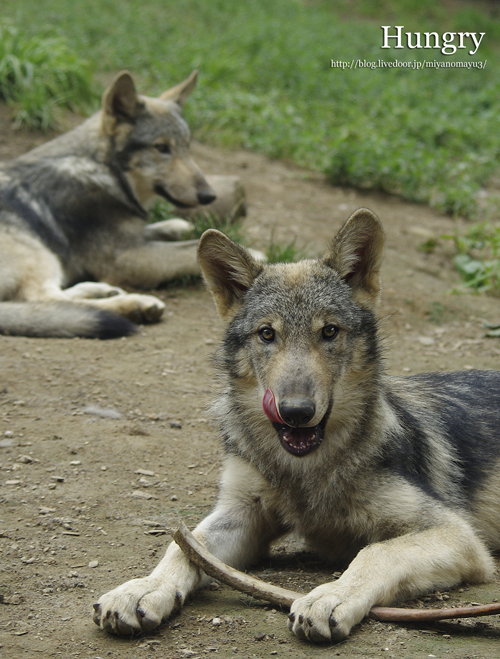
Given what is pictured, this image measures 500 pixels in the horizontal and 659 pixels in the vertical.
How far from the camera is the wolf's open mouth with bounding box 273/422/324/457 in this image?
3277 mm

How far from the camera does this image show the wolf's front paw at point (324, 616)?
2.80 m

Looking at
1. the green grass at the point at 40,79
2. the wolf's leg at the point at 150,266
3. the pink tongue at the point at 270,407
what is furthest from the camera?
the green grass at the point at 40,79

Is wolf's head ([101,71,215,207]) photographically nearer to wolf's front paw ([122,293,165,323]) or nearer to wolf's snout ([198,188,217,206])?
wolf's snout ([198,188,217,206])

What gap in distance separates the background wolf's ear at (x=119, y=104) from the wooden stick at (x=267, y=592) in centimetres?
578

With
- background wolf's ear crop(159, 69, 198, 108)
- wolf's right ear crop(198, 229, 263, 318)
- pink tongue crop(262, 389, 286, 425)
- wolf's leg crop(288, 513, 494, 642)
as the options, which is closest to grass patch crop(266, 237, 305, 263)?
background wolf's ear crop(159, 69, 198, 108)

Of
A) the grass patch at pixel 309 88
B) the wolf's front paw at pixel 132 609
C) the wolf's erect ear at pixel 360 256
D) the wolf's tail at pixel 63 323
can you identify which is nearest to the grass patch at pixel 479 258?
the grass patch at pixel 309 88

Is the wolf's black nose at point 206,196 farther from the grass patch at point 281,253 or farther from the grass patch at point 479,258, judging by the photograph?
the grass patch at point 479,258

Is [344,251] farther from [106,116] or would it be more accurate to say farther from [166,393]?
[106,116]

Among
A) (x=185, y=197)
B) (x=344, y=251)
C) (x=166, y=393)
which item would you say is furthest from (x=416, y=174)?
(x=344, y=251)

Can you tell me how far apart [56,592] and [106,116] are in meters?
5.82

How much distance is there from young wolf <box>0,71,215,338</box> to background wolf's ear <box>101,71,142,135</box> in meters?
0.01

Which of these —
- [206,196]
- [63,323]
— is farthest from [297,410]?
[206,196]

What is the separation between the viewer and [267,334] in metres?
3.55

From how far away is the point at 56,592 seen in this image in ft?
10.9
